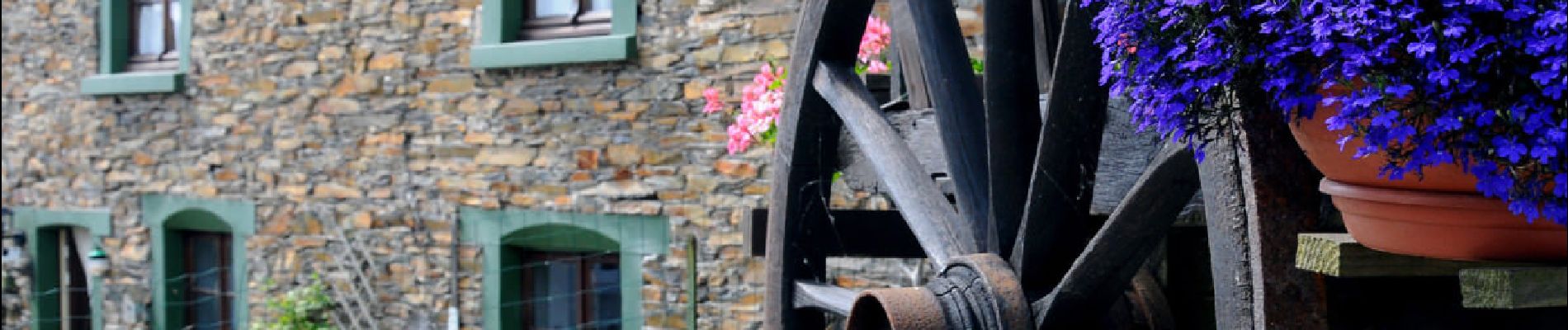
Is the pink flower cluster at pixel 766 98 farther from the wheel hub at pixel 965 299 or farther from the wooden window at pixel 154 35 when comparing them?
the wooden window at pixel 154 35

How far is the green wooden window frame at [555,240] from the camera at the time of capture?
741cm

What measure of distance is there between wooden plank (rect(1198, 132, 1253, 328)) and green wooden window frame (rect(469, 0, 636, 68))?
16.4 ft

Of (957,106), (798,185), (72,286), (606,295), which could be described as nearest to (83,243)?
(72,286)

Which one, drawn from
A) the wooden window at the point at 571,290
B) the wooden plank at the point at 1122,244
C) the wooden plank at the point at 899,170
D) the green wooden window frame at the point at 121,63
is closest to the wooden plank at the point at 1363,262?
the wooden plank at the point at 1122,244

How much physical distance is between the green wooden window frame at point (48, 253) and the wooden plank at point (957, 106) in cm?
815

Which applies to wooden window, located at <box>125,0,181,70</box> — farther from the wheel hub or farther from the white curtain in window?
the wheel hub

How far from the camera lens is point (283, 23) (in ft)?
29.2

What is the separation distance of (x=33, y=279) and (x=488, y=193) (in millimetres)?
4495

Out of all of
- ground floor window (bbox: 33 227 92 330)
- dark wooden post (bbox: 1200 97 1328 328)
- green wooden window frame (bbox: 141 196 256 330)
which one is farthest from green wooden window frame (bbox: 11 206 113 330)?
dark wooden post (bbox: 1200 97 1328 328)

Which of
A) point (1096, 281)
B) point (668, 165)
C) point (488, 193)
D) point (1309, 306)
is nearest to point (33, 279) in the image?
point (488, 193)

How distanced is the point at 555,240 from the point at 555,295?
40 cm

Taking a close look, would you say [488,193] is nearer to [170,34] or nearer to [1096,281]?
[170,34]

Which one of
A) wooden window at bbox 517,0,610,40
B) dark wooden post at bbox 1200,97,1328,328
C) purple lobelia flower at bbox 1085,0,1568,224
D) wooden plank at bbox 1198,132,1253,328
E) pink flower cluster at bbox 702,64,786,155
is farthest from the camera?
wooden window at bbox 517,0,610,40

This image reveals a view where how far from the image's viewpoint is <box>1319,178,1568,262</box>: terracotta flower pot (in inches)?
74.5
